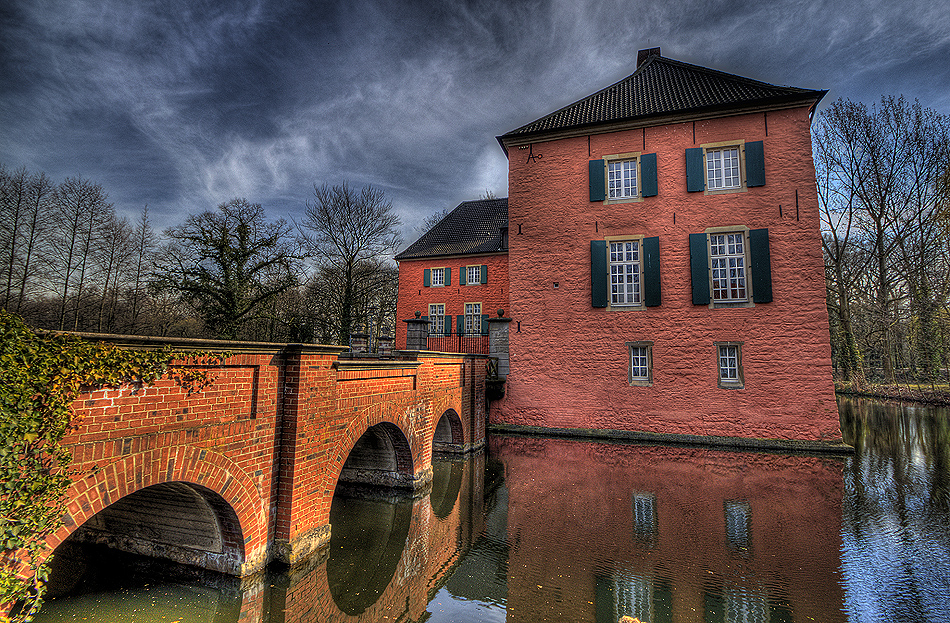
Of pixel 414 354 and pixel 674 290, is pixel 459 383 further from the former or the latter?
pixel 674 290

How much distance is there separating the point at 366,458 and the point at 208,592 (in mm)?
3535

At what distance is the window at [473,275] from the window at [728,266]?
9.25 metres

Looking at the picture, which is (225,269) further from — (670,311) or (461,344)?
(670,311)

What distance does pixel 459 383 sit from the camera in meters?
9.51

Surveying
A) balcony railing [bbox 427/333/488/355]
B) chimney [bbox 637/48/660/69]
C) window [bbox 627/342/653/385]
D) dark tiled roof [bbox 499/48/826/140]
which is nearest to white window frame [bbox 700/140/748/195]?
dark tiled roof [bbox 499/48/826/140]

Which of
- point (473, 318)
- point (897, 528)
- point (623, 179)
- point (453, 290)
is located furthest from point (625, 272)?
point (453, 290)

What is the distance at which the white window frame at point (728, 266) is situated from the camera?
11297mm

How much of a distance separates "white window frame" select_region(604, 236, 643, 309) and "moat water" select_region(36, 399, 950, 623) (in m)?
5.28

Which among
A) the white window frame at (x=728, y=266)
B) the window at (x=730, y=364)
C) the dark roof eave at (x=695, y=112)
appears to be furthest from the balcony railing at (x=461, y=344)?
the white window frame at (x=728, y=266)

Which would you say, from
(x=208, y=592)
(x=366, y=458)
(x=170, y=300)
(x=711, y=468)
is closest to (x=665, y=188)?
(x=711, y=468)

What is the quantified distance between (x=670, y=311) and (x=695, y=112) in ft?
18.4

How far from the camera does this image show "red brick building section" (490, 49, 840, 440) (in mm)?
10844

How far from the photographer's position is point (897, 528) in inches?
220

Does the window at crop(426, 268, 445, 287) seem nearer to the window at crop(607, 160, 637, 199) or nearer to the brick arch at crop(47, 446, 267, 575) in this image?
the window at crop(607, 160, 637, 199)
